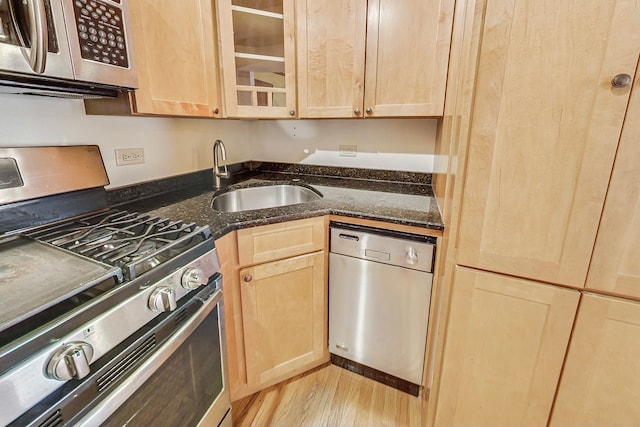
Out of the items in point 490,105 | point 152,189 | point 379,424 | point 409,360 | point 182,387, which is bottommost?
point 379,424

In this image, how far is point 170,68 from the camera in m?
1.18

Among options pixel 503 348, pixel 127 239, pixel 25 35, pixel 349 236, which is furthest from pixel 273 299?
pixel 25 35

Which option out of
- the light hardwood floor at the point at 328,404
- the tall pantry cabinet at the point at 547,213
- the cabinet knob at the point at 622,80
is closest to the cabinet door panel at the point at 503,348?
the tall pantry cabinet at the point at 547,213

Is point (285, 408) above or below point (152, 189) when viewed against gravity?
below

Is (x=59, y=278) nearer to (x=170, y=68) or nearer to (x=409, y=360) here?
(x=170, y=68)

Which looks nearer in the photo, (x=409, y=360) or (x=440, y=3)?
(x=440, y=3)

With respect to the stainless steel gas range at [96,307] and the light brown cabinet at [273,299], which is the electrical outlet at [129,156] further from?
the light brown cabinet at [273,299]

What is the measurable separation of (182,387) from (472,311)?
959 mm

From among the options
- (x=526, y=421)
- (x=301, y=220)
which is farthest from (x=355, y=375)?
(x=301, y=220)

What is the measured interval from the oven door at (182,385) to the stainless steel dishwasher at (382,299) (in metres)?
0.58

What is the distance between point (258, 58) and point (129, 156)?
757 mm

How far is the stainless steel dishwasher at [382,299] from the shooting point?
1269 millimetres

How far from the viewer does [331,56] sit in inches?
57.0

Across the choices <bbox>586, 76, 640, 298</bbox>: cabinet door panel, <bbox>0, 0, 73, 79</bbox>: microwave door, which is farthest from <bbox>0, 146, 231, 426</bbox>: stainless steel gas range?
<bbox>586, 76, 640, 298</bbox>: cabinet door panel
